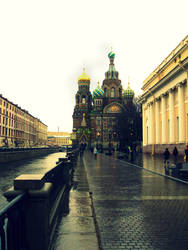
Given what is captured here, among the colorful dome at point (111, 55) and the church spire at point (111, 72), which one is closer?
the church spire at point (111, 72)

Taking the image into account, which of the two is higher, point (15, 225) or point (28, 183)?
point (28, 183)

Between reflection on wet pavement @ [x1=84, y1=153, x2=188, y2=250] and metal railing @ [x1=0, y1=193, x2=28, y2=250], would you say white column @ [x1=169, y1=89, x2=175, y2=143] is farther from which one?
metal railing @ [x1=0, y1=193, x2=28, y2=250]

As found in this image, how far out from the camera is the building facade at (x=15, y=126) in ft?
234

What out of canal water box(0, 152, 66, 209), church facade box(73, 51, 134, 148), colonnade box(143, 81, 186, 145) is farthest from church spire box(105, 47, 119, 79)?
canal water box(0, 152, 66, 209)

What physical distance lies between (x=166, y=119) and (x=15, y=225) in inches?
1662

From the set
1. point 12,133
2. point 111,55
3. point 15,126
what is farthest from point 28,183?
point 111,55

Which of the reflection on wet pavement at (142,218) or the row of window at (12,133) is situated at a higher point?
the row of window at (12,133)

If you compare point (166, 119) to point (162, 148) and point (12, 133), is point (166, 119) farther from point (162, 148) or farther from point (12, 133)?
point (12, 133)

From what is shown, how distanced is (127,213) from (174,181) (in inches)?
271

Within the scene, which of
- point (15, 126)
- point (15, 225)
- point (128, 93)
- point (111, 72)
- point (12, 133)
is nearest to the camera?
point (15, 225)

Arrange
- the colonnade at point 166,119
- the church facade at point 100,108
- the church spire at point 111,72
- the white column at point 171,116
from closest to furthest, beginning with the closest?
the colonnade at point 166,119, the white column at point 171,116, the church facade at point 100,108, the church spire at point 111,72

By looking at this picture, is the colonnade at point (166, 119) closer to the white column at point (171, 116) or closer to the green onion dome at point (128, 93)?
the white column at point (171, 116)

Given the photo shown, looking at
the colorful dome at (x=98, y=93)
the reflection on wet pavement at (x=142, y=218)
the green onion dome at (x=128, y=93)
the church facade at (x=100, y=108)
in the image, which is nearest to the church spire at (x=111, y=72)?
the church facade at (x=100, y=108)

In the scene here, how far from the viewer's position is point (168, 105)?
42875 mm
